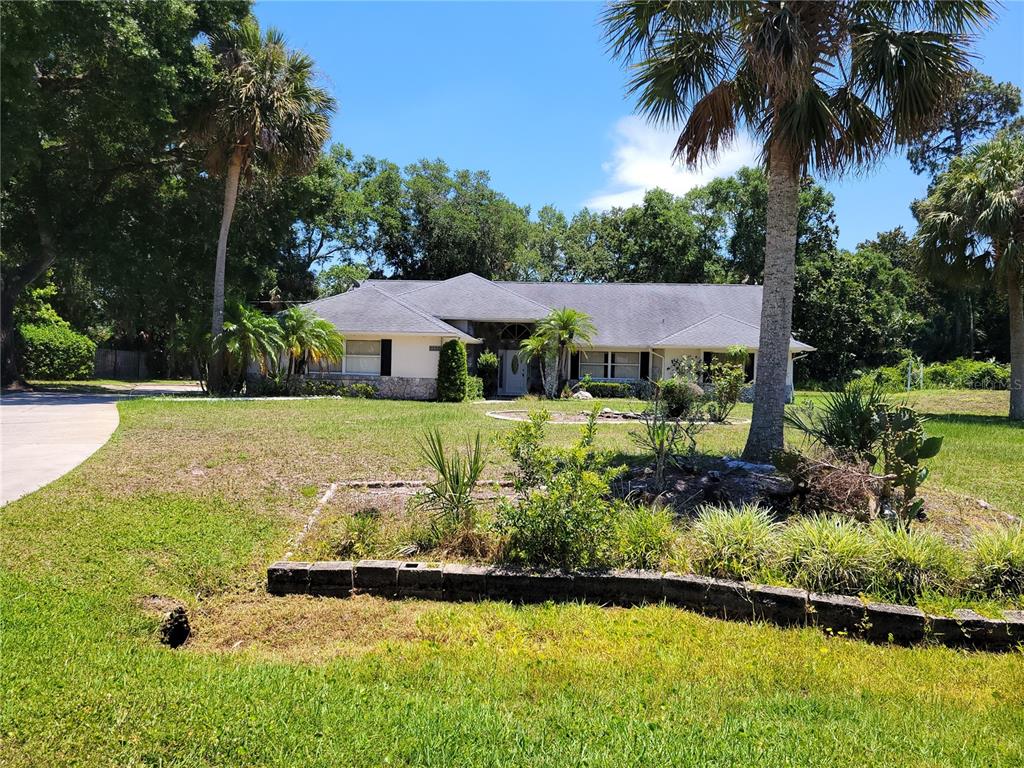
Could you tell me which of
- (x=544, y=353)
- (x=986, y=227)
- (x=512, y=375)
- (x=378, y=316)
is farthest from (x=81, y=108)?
Answer: (x=986, y=227)

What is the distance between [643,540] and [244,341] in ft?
60.8

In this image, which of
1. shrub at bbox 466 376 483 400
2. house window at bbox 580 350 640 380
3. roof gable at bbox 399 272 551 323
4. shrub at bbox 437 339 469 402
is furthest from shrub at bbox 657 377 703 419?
house window at bbox 580 350 640 380

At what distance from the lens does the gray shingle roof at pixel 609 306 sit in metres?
26.0

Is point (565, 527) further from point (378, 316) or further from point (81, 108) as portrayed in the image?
point (81, 108)

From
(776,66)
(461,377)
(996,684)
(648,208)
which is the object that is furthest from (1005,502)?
(648,208)

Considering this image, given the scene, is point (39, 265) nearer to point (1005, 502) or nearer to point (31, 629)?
point (31, 629)

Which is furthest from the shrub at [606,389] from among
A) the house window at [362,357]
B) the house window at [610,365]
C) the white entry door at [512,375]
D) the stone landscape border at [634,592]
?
the stone landscape border at [634,592]

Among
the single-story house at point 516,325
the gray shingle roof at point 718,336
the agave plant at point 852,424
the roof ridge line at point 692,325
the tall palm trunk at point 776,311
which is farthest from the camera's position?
the roof ridge line at point 692,325

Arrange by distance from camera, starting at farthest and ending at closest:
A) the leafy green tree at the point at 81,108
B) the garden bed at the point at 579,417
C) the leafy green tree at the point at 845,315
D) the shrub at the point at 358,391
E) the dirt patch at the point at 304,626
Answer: the leafy green tree at the point at 845,315 < the shrub at the point at 358,391 < the leafy green tree at the point at 81,108 < the garden bed at the point at 579,417 < the dirt patch at the point at 304,626

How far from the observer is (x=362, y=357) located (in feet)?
79.3

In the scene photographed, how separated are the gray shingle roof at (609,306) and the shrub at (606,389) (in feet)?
6.10

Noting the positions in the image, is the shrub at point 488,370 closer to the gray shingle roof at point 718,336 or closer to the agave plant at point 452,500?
the gray shingle roof at point 718,336

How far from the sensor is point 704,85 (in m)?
9.71

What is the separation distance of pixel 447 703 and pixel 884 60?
9.34 meters
